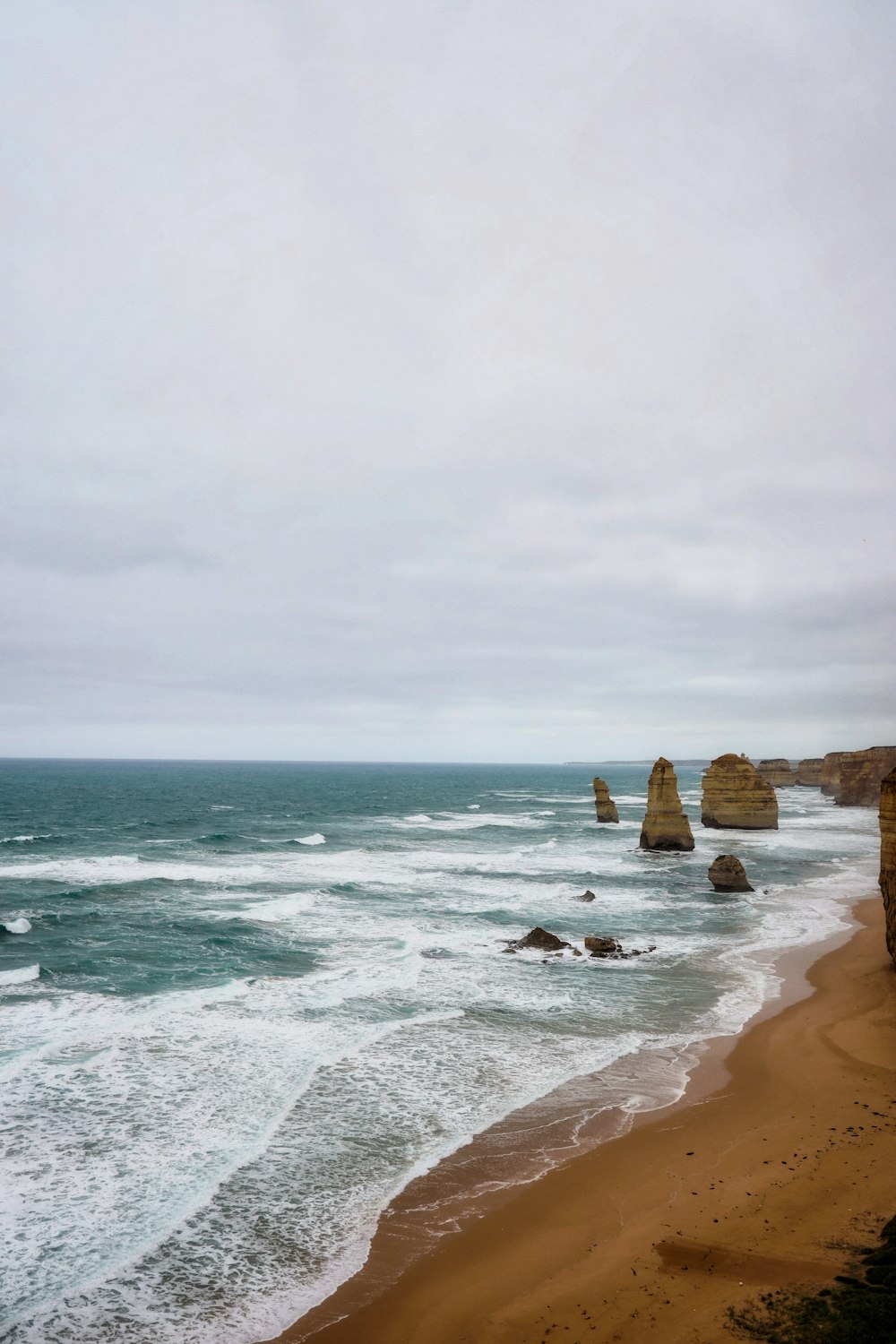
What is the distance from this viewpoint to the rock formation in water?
470 feet

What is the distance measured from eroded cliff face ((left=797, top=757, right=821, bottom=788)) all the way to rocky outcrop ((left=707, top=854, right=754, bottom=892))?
11566cm

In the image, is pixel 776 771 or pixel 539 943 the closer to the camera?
pixel 539 943

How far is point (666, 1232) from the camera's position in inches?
437

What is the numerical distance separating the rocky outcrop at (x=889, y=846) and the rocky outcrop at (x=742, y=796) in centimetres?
4270

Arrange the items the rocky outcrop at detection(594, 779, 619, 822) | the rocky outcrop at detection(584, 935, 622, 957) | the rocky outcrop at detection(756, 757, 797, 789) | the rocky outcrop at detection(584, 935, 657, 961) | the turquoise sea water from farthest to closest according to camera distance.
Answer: the rocky outcrop at detection(756, 757, 797, 789) < the rocky outcrop at detection(594, 779, 619, 822) < the rocky outcrop at detection(584, 935, 622, 957) < the rocky outcrop at detection(584, 935, 657, 961) < the turquoise sea water

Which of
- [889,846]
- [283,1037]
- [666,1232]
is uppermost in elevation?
[889,846]

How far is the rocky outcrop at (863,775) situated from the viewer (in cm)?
8950

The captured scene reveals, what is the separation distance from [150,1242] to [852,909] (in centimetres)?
3272

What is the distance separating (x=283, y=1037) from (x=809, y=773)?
142878 millimetres

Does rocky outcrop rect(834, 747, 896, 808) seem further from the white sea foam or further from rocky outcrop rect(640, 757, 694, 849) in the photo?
the white sea foam

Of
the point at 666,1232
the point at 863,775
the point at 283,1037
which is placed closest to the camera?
the point at 666,1232

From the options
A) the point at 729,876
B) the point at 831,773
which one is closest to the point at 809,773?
the point at 831,773

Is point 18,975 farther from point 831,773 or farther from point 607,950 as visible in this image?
point 831,773

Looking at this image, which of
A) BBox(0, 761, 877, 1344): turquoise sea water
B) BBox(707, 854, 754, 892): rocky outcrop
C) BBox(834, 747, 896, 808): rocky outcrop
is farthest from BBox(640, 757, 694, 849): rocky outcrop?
BBox(834, 747, 896, 808): rocky outcrop
